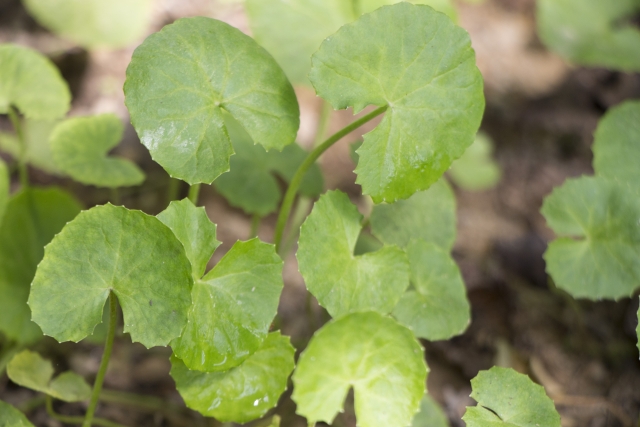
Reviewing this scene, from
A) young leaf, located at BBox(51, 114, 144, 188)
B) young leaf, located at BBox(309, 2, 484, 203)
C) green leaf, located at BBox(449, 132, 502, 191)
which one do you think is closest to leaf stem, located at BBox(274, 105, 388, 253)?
young leaf, located at BBox(309, 2, 484, 203)

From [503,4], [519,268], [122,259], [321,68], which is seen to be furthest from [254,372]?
[503,4]

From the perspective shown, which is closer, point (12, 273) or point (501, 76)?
point (12, 273)

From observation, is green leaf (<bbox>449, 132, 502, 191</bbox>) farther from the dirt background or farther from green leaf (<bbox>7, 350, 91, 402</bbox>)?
green leaf (<bbox>7, 350, 91, 402</bbox>)

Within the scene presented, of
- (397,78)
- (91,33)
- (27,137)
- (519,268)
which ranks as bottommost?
(519,268)

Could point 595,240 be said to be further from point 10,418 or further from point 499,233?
point 10,418

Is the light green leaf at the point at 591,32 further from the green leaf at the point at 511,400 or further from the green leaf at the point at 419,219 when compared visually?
the green leaf at the point at 511,400

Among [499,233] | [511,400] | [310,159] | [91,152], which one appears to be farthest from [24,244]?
[499,233]

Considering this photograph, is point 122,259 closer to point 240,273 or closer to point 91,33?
point 240,273
